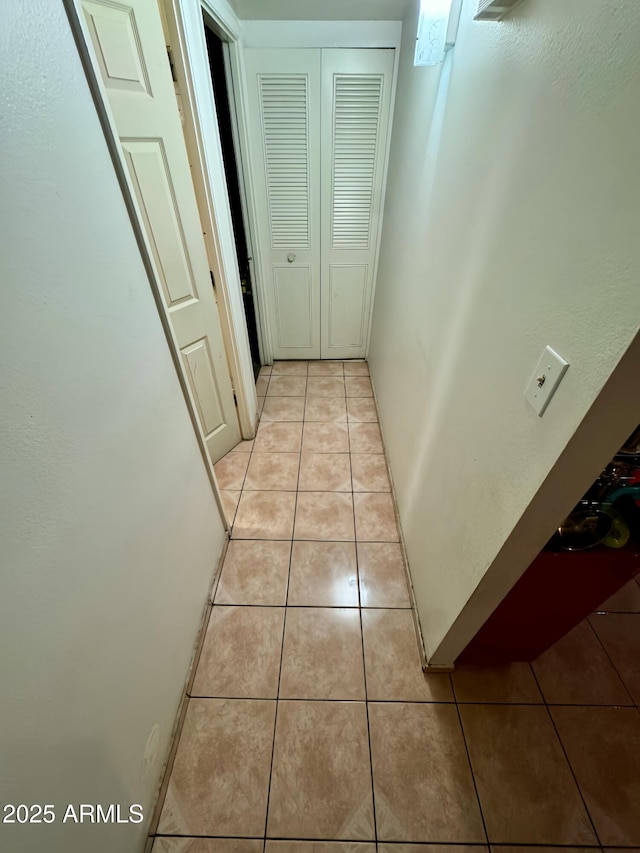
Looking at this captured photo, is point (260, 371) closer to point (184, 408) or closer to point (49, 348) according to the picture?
point (184, 408)

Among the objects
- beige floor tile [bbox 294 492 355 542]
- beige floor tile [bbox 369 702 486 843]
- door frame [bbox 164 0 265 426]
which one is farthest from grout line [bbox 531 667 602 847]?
door frame [bbox 164 0 265 426]

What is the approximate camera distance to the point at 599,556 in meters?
0.90

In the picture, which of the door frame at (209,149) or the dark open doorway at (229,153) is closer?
the door frame at (209,149)

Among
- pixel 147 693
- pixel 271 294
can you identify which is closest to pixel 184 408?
pixel 147 693

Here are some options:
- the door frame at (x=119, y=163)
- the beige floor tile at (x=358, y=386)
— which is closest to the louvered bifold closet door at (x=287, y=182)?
the beige floor tile at (x=358, y=386)

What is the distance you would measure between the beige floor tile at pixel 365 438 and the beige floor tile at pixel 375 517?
37 cm

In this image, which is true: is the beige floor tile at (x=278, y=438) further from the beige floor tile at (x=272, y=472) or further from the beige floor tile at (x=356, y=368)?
the beige floor tile at (x=356, y=368)

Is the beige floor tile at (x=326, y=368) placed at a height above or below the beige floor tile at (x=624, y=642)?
above

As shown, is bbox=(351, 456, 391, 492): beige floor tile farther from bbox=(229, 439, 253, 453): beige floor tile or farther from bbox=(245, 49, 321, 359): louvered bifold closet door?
bbox=(245, 49, 321, 359): louvered bifold closet door

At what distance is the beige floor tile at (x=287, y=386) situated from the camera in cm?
276

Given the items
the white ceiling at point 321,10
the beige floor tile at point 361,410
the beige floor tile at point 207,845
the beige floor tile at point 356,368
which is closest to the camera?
the beige floor tile at point 207,845

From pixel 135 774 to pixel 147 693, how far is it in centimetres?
19

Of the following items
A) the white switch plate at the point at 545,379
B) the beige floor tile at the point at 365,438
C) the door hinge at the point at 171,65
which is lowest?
the beige floor tile at the point at 365,438

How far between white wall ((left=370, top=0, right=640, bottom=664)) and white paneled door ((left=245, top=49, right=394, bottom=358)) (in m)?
0.72
